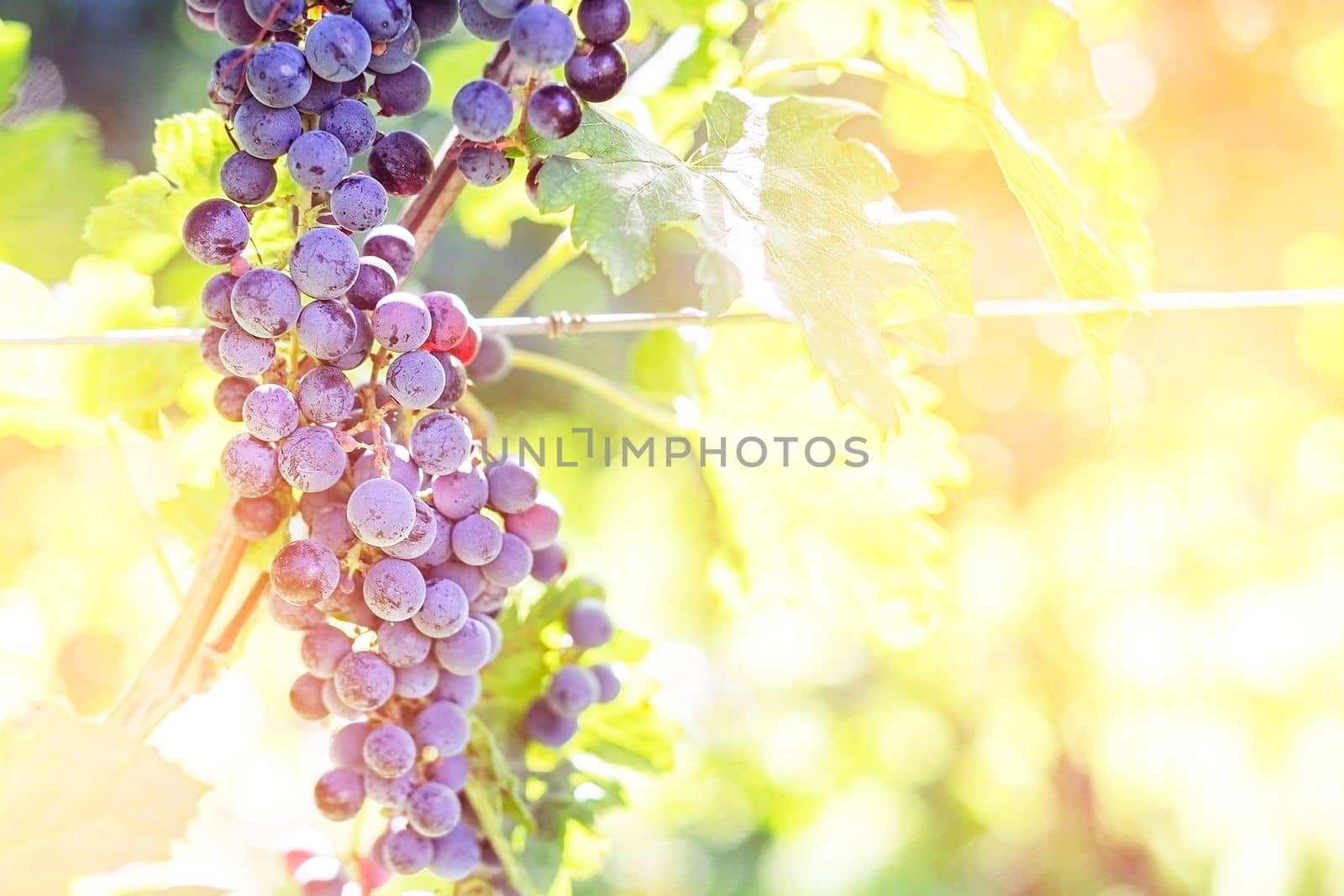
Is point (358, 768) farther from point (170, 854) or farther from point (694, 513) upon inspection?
point (694, 513)

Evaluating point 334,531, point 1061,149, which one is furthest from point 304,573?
point 1061,149

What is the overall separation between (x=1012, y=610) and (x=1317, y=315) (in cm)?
74

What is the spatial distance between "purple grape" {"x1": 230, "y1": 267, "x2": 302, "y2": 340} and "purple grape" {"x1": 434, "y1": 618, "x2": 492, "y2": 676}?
0.16m

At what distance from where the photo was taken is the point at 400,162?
46cm

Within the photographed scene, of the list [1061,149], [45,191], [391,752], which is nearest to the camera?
[391,752]

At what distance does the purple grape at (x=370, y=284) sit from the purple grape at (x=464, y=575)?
12cm

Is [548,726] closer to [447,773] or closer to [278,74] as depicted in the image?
[447,773]

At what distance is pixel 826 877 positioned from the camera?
1.96 meters

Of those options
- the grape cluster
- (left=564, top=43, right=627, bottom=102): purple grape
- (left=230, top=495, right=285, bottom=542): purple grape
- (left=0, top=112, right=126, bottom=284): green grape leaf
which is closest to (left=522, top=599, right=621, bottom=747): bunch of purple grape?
the grape cluster

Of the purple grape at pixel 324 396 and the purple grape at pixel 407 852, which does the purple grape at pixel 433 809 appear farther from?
the purple grape at pixel 324 396

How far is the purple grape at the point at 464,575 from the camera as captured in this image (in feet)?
1.64

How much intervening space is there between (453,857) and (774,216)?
34cm

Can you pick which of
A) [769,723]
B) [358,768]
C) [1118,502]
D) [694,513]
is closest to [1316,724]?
[1118,502]

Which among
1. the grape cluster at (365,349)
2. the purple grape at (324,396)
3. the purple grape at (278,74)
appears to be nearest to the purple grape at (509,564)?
the grape cluster at (365,349)
